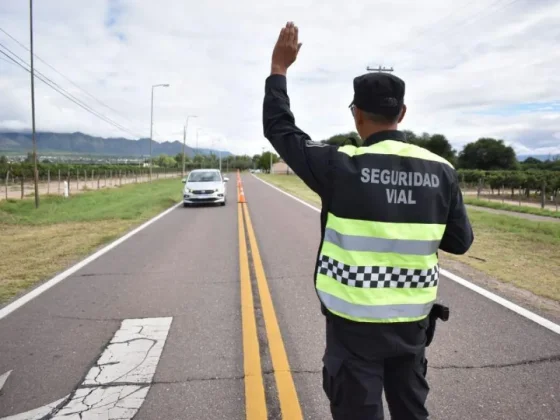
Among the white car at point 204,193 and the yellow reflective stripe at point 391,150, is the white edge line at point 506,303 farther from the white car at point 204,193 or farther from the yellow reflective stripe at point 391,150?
the white car at point 204,193

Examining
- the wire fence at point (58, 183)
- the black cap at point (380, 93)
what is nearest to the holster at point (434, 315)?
the black cap at point (380, 93)

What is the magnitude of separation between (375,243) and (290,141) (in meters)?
0.55

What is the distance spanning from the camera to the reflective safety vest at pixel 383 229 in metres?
1.69

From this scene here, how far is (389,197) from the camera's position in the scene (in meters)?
1.69

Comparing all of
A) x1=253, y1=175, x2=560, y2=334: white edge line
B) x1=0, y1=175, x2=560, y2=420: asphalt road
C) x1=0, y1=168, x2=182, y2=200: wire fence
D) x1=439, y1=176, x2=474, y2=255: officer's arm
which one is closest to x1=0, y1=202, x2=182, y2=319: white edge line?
x1=0, y1=175, x2=560, y2=420: asphalt road

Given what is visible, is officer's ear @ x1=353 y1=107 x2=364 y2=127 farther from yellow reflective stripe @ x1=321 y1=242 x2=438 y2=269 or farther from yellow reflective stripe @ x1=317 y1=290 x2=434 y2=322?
yellow reflective stripe @ x1=317 y1=290 x2=434 y2=322

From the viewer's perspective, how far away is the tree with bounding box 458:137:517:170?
83562 millimetres

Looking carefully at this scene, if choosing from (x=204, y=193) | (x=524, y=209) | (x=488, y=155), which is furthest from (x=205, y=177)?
(x=488, y=155)

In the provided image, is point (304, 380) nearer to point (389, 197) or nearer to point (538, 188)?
point (389, 197)

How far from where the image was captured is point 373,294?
1742 millimetres

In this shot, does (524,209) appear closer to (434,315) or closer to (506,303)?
(506,303)

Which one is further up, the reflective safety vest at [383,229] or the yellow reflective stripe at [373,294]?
the reflective safety vest at [383,229]

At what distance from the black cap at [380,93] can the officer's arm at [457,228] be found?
0.43 m

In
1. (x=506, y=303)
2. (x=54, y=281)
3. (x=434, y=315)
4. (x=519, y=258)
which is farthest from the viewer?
(x=519, y=258)
